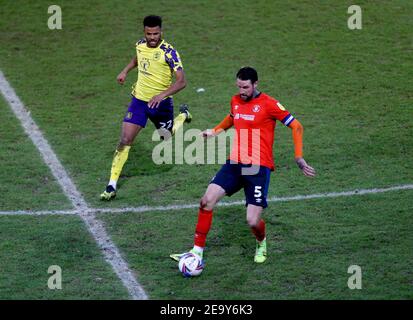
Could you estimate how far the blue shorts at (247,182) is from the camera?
35.1 ft

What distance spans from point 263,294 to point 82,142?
18.9ft

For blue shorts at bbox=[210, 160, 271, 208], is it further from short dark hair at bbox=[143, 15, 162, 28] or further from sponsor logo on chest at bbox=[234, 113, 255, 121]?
short dark hair at bbox=[143, 15, 162, 28]

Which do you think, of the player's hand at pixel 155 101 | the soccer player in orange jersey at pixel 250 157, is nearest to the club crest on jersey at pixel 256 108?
the soccer player in orange jersey at pixel 250 157

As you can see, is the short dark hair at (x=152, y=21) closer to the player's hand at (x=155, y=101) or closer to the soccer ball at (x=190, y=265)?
the player's hand at (x=155, y=101)

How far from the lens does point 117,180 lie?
1321cm

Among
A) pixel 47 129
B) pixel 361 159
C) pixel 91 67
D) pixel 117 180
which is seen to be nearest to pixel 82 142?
pixel 47 129

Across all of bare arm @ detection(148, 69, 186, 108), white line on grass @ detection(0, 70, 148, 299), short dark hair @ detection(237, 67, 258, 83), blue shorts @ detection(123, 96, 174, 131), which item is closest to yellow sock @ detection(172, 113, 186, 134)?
blue shorts @ detection(123, 96, 174, 131)

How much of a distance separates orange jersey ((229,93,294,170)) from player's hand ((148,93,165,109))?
6.83 feet

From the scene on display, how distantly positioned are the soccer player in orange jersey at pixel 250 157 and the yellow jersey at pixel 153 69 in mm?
2465

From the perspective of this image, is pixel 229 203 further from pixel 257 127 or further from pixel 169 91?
pixel 257 127

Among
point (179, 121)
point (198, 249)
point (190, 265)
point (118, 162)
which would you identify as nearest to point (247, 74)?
point (198, 249)

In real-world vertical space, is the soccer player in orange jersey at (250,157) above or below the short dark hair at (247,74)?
below

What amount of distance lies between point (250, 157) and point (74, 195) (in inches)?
133

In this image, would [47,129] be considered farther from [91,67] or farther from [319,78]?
[319,78]
